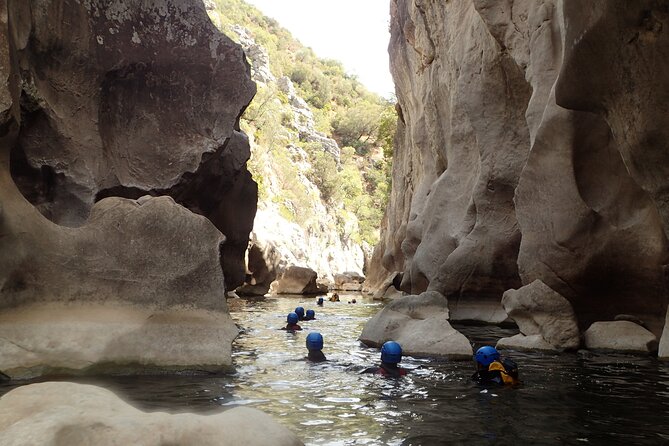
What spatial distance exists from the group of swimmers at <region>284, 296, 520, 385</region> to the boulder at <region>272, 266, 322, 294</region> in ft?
92.7

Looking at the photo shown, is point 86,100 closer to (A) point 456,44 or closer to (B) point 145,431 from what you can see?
(A) point 456,44

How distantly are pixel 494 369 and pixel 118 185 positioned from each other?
12.4 m

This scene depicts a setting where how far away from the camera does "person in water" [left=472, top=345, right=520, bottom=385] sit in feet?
28.8

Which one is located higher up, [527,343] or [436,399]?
[527,343]

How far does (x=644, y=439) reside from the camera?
6.04 meters

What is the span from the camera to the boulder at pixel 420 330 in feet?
38.8

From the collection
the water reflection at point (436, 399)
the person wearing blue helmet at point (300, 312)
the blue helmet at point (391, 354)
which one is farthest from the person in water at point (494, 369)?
the person wearing blue helmet at point (300, 312)

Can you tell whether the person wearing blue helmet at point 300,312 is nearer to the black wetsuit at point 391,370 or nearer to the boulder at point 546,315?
the boulder at point 546,315

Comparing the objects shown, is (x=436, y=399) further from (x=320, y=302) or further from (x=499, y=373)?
(x=320, y=302)

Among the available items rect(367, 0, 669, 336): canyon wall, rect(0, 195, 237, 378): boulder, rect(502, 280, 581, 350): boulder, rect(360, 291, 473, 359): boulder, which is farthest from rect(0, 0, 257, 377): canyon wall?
rect(367, 0, 669, 336): canyon wall

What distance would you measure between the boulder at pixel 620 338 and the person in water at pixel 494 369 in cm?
445

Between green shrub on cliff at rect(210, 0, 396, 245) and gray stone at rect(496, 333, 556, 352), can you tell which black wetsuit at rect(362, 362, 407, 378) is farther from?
green shrub on cliff at rect(210, 0, 396, 245)

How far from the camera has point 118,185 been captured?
17.5m

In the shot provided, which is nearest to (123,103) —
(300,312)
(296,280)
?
(300,312)
